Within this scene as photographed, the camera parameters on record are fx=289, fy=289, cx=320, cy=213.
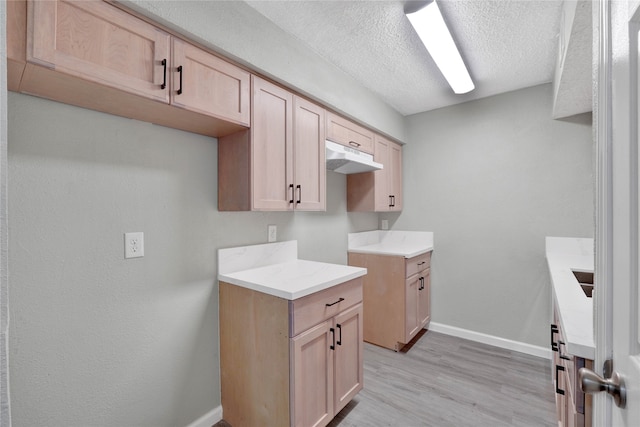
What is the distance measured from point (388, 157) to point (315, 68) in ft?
4.63

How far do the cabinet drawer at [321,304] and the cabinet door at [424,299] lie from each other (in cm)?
128

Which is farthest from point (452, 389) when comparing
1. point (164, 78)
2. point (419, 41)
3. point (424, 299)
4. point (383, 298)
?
point (164, 78)

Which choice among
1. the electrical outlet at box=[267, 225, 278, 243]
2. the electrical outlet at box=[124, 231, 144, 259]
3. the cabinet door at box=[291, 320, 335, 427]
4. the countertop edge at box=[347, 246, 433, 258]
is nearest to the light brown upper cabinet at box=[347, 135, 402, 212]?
the countertop edge at box=[347, 246, 433, 258]

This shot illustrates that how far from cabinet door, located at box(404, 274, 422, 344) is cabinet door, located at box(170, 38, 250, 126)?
2.07 metres

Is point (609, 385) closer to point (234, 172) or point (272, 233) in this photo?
point (234, 172)

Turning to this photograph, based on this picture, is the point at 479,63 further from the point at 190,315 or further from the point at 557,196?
the point at 190,315

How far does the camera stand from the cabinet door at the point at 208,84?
1.34 meters

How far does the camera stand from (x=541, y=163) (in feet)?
8.68

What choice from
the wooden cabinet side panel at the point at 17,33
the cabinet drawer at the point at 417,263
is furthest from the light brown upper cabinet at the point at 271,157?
the cabinet drawer at the point at 417,263

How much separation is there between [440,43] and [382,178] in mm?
1376

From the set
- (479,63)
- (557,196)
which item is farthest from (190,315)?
(557,196)

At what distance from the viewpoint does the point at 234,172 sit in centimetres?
176

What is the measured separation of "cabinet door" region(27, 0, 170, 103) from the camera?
0.98m

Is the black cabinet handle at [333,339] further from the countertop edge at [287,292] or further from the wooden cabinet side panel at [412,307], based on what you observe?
the wooden cabinet side panel at [412,307]
